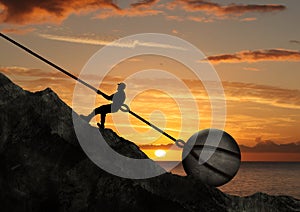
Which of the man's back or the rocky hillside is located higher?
the man's back

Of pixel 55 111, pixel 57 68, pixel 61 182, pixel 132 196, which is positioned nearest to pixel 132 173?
pixel 132 196

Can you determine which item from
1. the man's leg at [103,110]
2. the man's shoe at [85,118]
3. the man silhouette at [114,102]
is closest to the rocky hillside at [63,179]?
the man's shoe at [85,118]

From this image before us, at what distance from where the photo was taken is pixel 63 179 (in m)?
12.5

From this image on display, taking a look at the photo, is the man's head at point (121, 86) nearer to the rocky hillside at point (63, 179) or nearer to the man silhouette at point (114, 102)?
the man silhouette at point (114, 102)

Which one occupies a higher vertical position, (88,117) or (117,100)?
(117,100)

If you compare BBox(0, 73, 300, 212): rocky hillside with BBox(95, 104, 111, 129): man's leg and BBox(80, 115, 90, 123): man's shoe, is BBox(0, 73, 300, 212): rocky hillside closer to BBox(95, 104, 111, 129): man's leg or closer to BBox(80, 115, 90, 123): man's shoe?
BBox(80, 115, 90, 123): man's shoe

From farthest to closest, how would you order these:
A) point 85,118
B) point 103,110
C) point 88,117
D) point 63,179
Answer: point 103,110 → point 88,117 → point 85,118 → point 63,179

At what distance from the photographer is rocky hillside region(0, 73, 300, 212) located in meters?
12.3

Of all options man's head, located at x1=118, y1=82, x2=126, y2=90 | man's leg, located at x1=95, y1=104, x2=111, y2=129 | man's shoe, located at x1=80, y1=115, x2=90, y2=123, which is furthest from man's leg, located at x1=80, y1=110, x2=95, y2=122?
man's head, located at x1=118, y1=82, x2=126, y2=90

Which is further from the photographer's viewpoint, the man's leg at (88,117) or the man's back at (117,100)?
the man's back at (117,100)

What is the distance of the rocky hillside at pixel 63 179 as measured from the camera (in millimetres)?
12258

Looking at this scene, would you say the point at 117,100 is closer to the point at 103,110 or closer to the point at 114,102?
the point at 114,102

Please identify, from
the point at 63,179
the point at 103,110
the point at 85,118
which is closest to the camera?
the point at 63,179

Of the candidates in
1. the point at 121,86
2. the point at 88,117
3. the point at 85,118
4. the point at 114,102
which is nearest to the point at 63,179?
the point at 85,118
